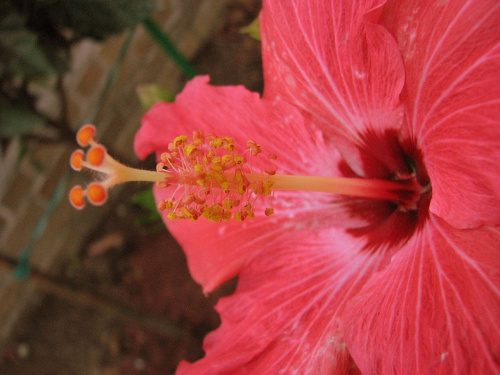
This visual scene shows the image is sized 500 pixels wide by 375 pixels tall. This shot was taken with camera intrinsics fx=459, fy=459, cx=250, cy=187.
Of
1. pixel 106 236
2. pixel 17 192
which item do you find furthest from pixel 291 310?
pixel 106 236

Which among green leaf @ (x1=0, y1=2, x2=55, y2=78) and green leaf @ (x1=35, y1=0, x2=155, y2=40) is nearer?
green leaf @ (x1=0, y1=2, x2=55, y2=78)

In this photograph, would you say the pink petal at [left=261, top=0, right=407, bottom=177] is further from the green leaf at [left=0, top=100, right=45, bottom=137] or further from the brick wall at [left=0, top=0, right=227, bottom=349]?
the brick wall at [left=0, top=0, right=227, bottom=349]

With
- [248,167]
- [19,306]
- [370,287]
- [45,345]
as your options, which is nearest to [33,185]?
[19,306]

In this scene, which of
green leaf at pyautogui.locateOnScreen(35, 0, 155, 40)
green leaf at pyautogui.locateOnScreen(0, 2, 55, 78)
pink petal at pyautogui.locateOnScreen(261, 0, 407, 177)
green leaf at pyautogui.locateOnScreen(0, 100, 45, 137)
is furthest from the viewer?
green leaf at pyautogui.locateOnScreen(0, 100, 45, 137)

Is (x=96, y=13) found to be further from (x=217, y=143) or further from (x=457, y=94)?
(x=457, y=94)

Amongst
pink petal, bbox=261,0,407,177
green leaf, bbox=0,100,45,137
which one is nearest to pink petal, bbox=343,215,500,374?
pink petal, bbox=261,0,407,177

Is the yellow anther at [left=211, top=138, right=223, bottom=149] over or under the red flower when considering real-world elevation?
over
